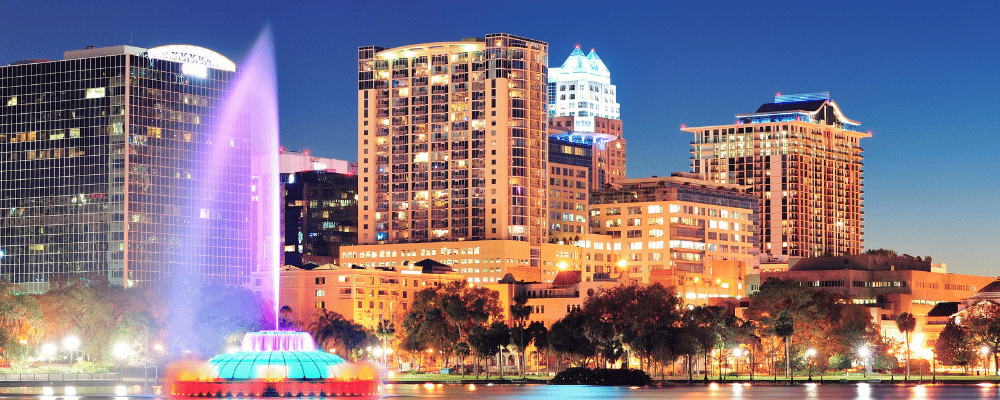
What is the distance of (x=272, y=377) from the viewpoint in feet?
491

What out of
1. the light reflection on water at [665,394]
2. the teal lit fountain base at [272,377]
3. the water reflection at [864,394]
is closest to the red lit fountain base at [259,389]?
the teal lit fountain base at [272,377]

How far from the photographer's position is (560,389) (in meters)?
199

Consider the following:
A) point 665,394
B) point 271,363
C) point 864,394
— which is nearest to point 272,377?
point 271,363

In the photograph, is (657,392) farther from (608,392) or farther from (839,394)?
(839,394)

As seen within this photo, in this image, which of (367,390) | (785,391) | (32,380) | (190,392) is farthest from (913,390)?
(32,380)

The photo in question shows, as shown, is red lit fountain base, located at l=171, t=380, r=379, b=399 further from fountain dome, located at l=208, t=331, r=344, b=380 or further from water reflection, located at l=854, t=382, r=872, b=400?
water reflection, located at l=854, t=382, r=872, b=400

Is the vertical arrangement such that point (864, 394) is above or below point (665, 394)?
below

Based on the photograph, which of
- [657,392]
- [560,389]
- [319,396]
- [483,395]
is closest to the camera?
[319,396]

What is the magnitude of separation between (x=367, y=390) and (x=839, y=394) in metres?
54.7

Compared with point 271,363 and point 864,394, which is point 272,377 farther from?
point 864,394

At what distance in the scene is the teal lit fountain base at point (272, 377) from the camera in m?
148

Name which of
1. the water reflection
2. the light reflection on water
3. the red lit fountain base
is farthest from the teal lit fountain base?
the water reflection

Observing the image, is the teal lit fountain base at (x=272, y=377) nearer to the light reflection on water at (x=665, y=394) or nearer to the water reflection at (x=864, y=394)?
the light reflection on water at (x=665, y=394)

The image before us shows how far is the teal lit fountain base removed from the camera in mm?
148375
